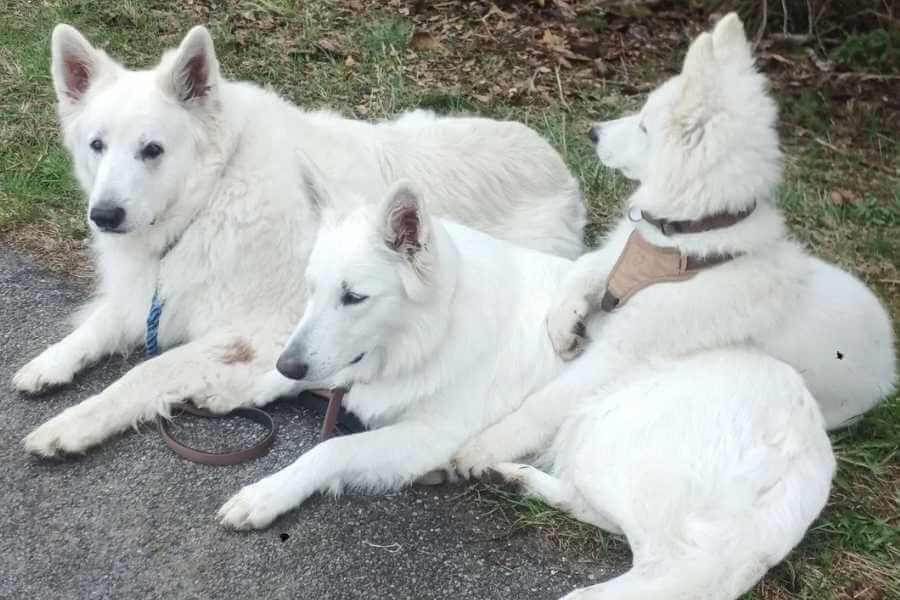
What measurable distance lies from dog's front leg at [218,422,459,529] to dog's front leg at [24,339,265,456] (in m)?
0.59

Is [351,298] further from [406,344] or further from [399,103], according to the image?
[399,103]

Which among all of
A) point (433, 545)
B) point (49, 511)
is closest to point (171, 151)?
point (49, 511)

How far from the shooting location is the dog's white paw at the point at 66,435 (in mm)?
3047

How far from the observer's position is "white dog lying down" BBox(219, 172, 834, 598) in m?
2.56

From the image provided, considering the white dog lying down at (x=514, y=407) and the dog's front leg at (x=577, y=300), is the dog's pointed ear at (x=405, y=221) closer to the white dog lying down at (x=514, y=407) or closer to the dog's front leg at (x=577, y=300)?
the white dog lying down at (x=514, y=407)

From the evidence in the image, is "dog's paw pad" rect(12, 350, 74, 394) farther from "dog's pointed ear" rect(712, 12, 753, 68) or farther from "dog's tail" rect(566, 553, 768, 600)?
"dog's pointed ear" rect(712, 12, 753, 68)

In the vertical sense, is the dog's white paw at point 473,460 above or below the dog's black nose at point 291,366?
below

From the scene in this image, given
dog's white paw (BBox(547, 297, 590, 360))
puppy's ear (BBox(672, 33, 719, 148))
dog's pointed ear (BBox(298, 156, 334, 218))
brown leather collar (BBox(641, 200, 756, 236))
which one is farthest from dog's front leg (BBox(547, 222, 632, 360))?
dog's pointed ear (BBox(298, 156, 334, 218))

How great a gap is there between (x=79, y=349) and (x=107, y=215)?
2.22 feet

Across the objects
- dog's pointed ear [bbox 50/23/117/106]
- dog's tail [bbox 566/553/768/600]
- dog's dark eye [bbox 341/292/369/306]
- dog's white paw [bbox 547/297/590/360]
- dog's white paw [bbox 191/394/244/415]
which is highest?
dog's pointed ear [bbox 50/23/117/106]

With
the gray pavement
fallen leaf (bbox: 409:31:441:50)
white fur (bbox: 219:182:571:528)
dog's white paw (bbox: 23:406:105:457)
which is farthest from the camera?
fallen leaf (bbox: 409:31:441:50)

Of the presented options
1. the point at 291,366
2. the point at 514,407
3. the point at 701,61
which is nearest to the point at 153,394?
the point at 291,366

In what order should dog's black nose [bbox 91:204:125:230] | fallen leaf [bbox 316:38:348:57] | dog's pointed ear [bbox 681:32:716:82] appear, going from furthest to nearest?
fallen leaf [bbox 316:38:348:57]
dog's black nose [bbox 91:204:125:230]
dog's pointed ear [bbox 681:32:716:82]

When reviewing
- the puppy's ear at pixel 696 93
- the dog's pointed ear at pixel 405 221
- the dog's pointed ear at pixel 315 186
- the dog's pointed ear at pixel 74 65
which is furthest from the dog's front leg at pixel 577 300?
the dog's pointed ear at pixel 74 65
